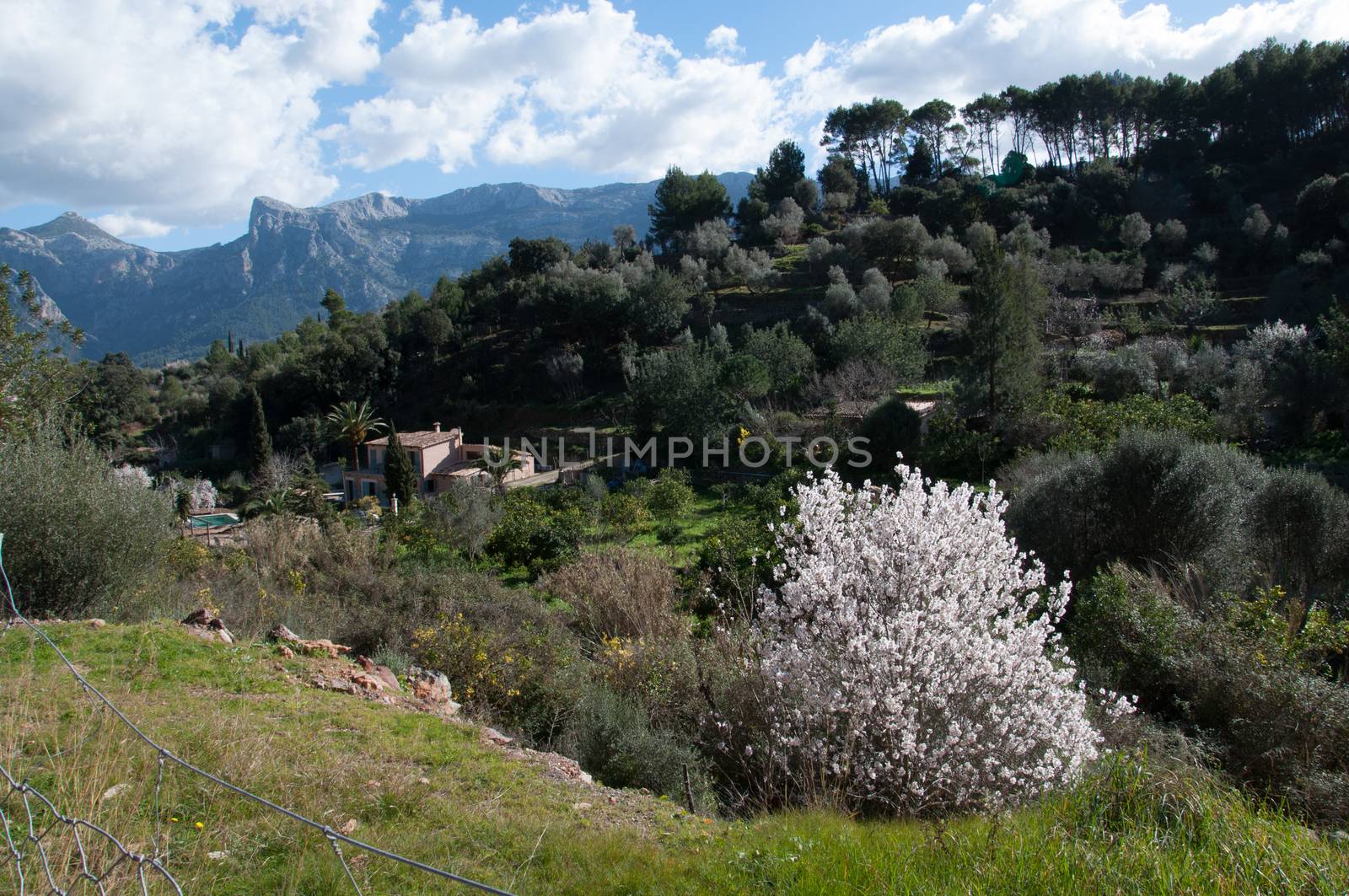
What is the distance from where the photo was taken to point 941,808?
15.5 feet

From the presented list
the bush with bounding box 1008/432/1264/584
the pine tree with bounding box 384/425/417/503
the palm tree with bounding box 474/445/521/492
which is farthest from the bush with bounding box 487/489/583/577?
the pine tree with bounding box 384/425/417/503

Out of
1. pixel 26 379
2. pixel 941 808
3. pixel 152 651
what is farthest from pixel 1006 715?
pixel 26 379

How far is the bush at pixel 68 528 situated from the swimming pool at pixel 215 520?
20.1 metres

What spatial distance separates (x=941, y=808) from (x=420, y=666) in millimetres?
5313

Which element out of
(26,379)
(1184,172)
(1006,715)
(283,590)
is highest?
(1184,172)

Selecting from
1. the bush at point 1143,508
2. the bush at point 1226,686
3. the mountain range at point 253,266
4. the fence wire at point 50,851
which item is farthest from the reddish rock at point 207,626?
the mountain range at point 253,266

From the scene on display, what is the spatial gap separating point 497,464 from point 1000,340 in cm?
1643

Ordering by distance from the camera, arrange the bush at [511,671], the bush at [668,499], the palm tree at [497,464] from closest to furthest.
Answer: the bush at [511,671]
the bush at [668,499]
the palm tree at [497,464]

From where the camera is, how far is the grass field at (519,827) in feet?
9.61

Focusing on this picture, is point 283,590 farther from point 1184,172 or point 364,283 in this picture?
point 364,283

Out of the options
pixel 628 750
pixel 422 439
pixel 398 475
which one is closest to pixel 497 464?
pixel 398 475

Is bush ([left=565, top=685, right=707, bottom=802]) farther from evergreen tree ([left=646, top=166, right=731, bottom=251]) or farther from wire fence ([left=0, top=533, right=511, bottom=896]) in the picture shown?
evergreen tree ([left=646, top=166, right=731, bottom=251])

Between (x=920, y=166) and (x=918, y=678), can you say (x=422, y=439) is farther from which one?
(x=920, y=166)

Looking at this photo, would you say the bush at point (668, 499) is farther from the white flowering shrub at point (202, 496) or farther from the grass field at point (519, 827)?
the white flowering shrub at point (202, 496)
